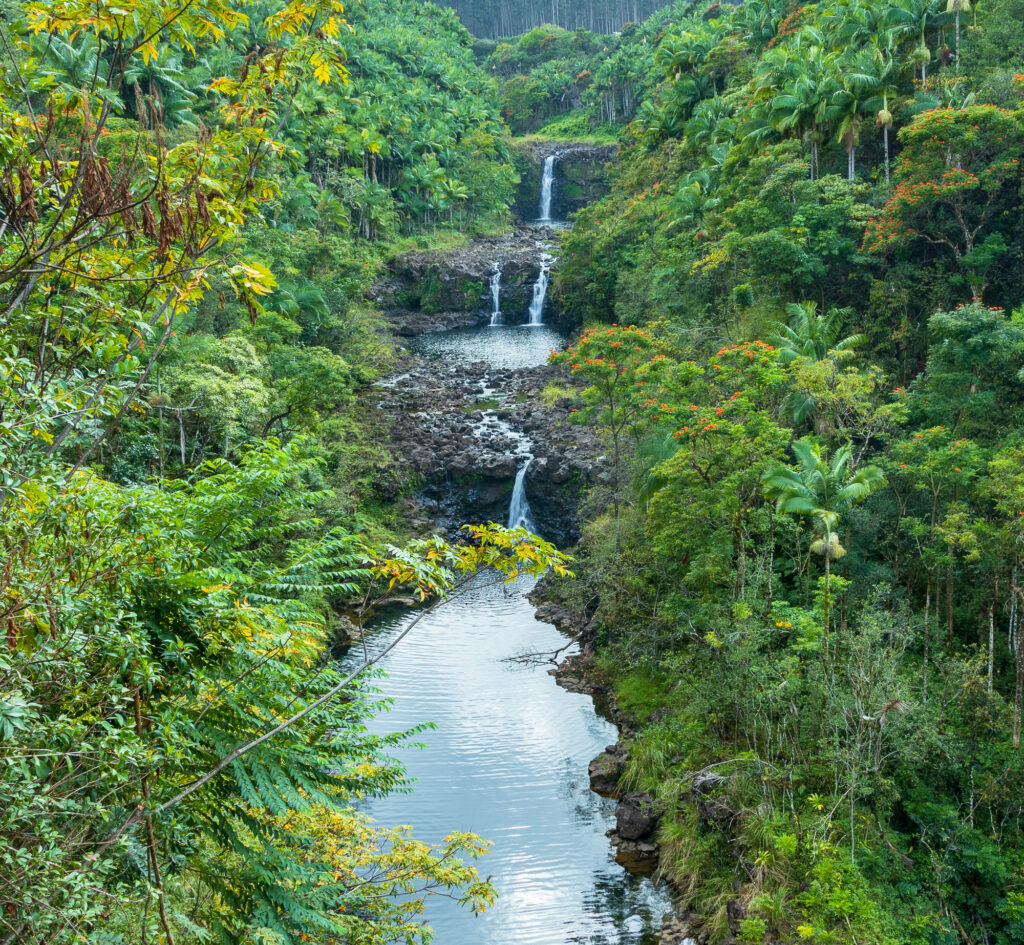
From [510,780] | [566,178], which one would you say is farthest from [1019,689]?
[566,178]

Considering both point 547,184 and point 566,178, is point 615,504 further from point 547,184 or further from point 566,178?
point 566,178

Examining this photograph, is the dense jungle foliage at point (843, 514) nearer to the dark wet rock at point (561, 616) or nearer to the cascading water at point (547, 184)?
the dark wet rock at point (561, 616)

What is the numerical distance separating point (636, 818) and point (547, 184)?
71.8 meters

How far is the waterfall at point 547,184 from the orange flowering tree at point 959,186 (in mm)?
59003

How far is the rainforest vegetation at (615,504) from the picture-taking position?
492 cm

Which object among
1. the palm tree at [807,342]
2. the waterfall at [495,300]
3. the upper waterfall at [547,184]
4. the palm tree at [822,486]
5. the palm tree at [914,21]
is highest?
the upper waterfall at [547,184]

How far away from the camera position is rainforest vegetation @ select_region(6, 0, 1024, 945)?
4.92 metres

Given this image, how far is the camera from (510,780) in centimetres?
1800

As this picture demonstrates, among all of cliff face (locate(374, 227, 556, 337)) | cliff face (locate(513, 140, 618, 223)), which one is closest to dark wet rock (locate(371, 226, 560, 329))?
cliff face (locate(374, 227, 556, 337))

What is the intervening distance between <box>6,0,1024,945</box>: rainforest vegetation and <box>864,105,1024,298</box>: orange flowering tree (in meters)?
0.15

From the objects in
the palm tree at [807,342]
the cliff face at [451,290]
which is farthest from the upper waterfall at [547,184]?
the palm tree at [807,342]

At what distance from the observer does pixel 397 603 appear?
92.0 ft

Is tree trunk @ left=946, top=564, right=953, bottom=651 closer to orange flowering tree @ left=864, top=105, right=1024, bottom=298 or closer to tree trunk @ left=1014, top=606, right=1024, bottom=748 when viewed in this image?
tree trunk @ left=1014, top=606, right=1024, bottom=748

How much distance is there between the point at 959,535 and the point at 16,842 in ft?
49.2
